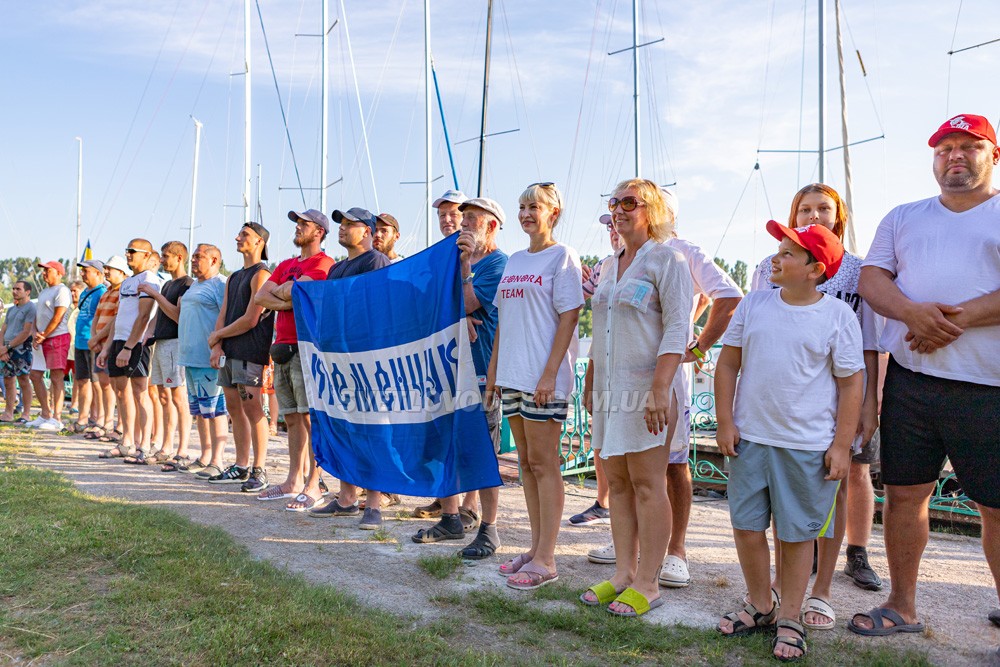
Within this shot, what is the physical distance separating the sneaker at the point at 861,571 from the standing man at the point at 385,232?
13.8 ft

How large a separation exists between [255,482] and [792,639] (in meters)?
5.17

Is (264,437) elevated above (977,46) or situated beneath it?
situated beneath

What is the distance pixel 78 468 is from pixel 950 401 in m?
8.03

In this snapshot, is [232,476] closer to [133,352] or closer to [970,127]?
[133,352]

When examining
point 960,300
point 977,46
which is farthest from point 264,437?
point 977,46

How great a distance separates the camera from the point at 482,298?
5.32 m

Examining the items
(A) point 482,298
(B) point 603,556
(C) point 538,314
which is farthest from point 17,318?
(B) point 603,556

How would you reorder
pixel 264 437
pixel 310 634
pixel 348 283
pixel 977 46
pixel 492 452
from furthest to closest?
1. pixel 977 46
2. pixel 264 437
3. pixel 348 283
4. pixel 492 452
5. pixel 310 634

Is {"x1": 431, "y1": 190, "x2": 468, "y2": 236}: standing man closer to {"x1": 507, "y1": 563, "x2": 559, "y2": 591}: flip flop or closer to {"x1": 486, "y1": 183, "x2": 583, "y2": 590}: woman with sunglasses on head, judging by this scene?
{"x1": 486, "y1": 183, "x2": 583, "y2": 590}: woman with sunglasses on head

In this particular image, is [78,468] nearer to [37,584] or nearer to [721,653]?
[37,584]

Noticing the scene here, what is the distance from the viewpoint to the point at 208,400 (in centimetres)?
779

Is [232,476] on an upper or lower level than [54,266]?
lower

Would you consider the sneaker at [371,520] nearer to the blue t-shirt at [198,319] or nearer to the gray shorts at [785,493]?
the blue t-shirt at [198,319]

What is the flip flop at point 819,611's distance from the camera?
377 centimetres
